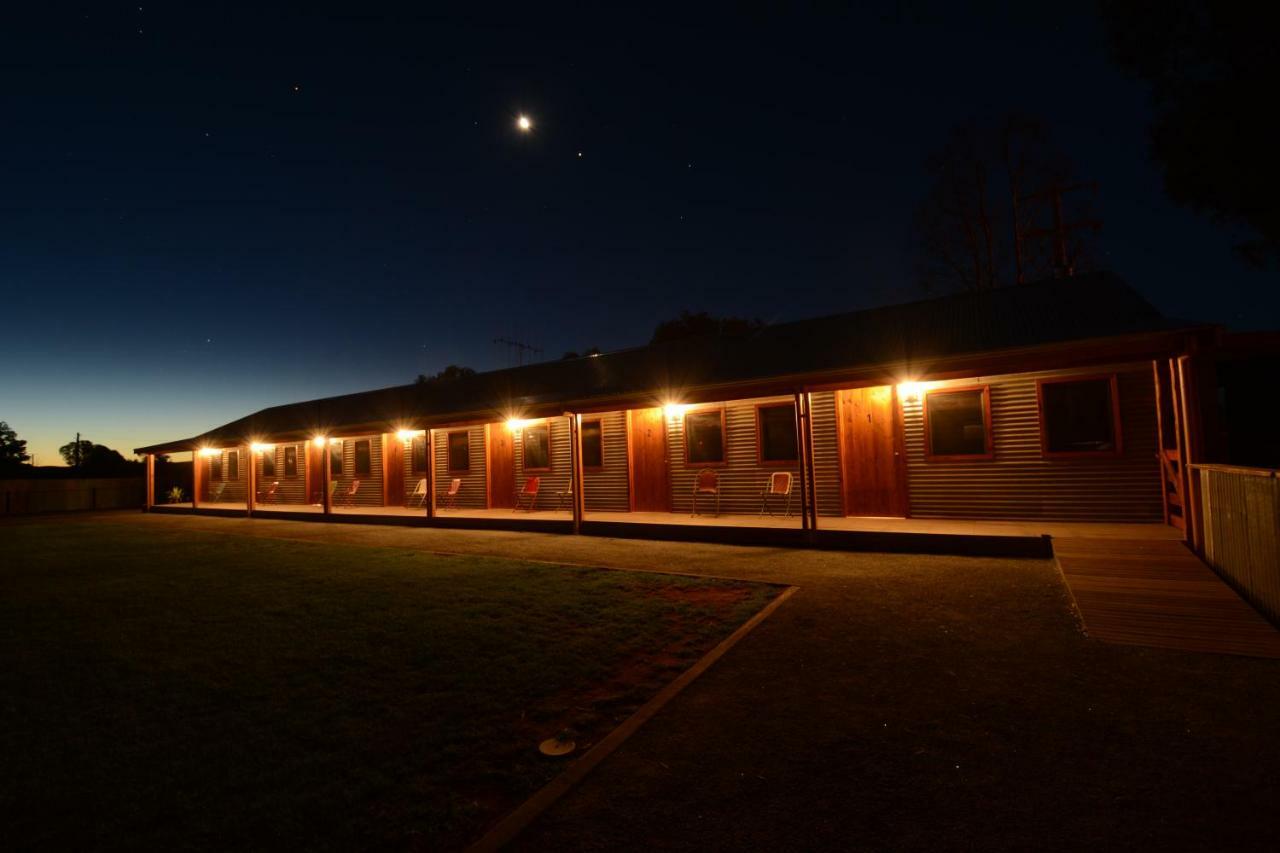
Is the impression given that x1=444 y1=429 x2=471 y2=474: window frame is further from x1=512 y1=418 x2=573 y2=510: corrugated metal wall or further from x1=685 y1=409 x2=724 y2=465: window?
x1=685 y1=409 x2=724 y2=465: window

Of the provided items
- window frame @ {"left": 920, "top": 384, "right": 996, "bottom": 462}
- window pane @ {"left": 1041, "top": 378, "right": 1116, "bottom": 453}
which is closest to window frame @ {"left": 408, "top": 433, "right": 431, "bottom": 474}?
window frame @ {"left": 920, "top": 384, "right": 996, "bottom": 462}

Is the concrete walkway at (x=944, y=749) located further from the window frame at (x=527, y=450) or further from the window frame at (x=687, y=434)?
the window frame at (x=527, y=450)

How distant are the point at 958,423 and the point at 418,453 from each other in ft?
47.6

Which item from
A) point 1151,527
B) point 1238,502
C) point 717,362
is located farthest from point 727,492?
point 1238,502

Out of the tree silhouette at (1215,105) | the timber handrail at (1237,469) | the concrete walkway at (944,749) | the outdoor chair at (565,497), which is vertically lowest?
the concrete walkway at (944,749)

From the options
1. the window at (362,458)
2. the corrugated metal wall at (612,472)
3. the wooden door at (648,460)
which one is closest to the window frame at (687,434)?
the wooden door at (648,460)

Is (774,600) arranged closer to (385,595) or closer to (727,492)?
(385,595)

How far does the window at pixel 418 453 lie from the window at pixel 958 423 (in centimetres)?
1375

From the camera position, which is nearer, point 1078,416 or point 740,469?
point 1078,416

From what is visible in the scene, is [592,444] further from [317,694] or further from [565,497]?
[317,694]

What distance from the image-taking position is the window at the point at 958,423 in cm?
987

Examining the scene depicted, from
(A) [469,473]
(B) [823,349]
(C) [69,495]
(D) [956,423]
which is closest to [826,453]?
(D) [956,423]

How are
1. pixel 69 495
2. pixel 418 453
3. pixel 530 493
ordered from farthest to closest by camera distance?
pixel 69 495 < pixel 418 453 < pixel 530 493

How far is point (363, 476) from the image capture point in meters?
19.2
